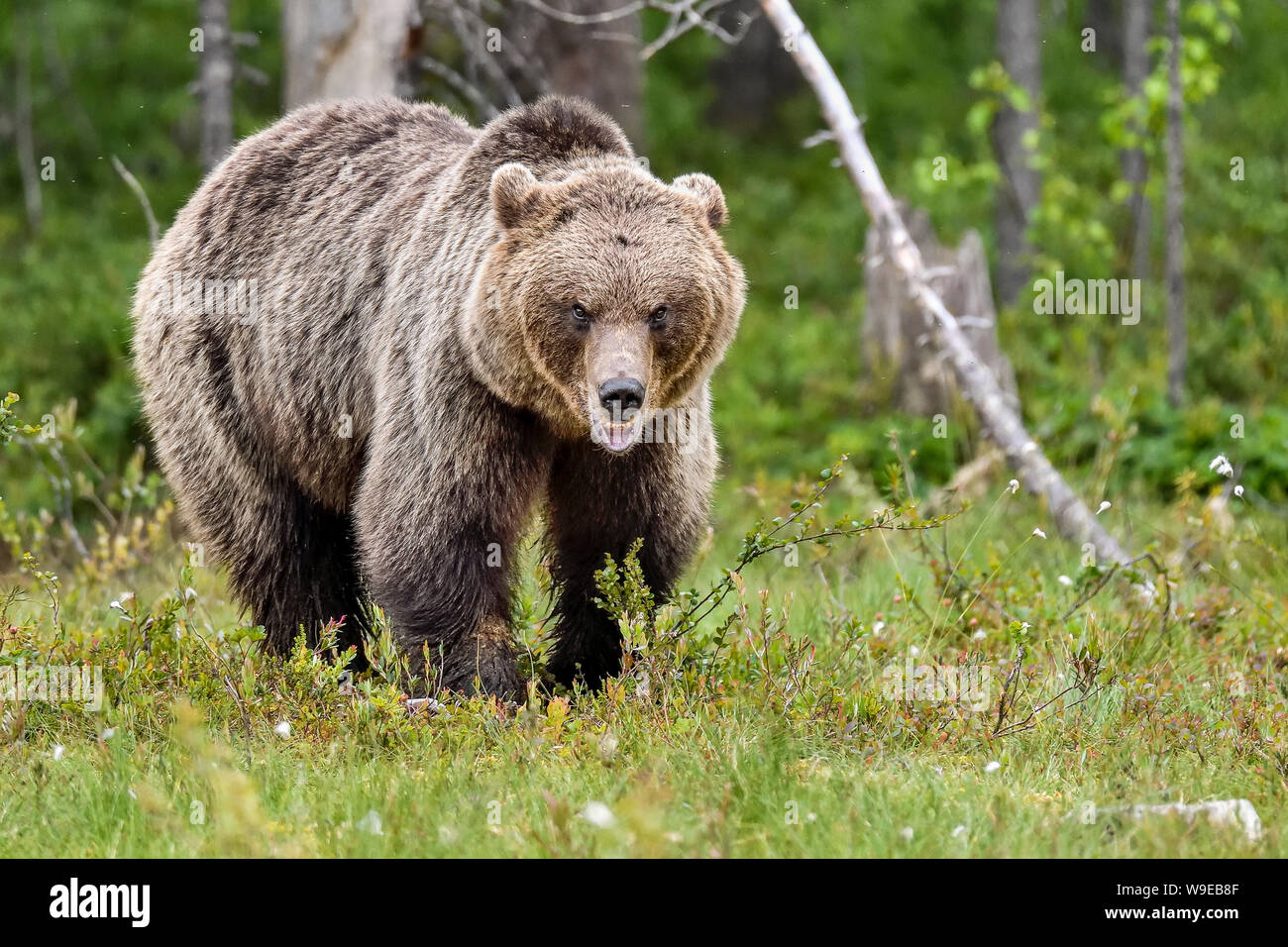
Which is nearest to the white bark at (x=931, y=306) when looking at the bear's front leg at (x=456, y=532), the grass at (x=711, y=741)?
the grass at (x=711, y=741)

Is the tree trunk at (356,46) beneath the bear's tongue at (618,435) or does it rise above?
above

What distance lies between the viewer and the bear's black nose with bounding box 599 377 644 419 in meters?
4.64

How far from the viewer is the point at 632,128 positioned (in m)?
10.2

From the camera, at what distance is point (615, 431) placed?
15.7 ft

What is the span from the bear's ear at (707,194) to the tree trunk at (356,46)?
12.4ft

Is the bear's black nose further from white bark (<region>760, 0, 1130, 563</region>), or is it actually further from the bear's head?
white bark (<region>760, 0, 1130, 563</region>)

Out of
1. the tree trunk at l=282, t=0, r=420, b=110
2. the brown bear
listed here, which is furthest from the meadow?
the tree trunk at l=282, t=0, r=420, b=110

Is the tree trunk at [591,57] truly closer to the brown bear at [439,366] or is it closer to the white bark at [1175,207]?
the white bark at [1175,207]

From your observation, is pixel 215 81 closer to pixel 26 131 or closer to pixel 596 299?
pixel 596 299

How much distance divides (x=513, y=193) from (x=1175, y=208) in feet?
18.5

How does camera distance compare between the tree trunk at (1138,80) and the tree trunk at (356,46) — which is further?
the tree trunk at (1138,80)

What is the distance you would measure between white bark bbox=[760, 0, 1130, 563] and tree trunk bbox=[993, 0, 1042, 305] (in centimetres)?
648

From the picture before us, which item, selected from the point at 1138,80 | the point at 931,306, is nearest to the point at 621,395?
the point at 931,306

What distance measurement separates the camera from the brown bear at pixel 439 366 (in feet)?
16.3
